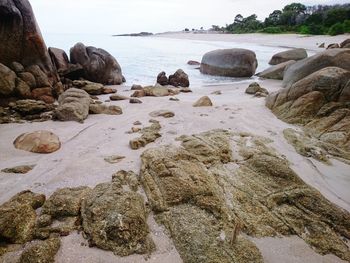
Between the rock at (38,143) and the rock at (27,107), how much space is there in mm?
1710

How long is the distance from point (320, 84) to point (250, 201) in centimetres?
373

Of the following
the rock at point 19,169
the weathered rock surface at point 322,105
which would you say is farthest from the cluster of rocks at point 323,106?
the rock at point 19,169

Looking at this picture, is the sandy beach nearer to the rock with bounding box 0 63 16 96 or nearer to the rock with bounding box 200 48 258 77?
the rock with bounding box 0 63 16 96

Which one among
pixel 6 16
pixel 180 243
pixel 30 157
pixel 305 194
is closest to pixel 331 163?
pixel 305 194

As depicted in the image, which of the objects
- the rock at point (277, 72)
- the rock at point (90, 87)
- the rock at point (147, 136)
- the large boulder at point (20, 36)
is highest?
the large boulder at point (20, 36)

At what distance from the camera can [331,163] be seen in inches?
148

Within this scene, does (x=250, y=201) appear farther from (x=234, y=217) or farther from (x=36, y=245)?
(x=36, y=245)

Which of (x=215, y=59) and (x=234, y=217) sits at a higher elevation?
(x=234, y=217)

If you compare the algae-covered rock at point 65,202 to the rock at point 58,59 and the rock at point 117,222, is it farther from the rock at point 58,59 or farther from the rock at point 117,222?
the rock at point 58,59

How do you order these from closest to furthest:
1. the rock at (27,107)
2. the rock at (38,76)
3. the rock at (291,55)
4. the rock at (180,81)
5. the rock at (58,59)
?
the rock at (27,107)
the rock at (38,76)
the rock at (58,59)
the rock at (180,81)
the rock at (291,55)

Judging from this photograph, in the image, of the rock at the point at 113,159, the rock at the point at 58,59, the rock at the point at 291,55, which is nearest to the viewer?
the rock at the point at 113,159

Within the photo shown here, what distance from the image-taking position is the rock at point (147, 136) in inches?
157

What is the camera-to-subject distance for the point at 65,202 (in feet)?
8.54

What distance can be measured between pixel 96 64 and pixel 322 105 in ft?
25.7
